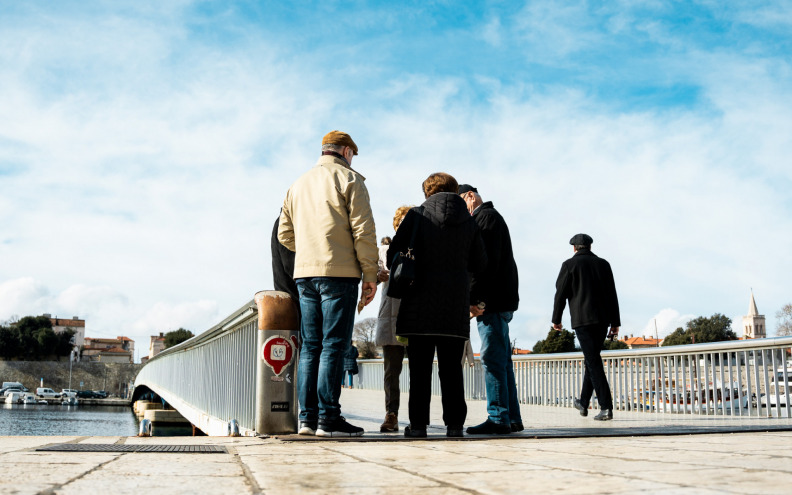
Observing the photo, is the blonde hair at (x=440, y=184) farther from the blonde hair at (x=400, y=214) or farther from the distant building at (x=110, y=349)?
the distant building at (x=110, y=349)

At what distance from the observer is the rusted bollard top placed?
5.48 metres

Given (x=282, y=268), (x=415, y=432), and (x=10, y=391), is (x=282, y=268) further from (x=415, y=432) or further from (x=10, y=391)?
(x=10, y=391)

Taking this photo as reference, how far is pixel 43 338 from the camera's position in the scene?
352 ft

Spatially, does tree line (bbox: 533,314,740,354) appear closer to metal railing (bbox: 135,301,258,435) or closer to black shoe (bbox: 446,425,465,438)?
metal railing (bbox: 135,301,258,435)

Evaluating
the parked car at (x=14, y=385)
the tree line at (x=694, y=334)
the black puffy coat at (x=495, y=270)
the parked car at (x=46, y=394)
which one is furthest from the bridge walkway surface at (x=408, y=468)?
the parked car at (x=14, y=385)

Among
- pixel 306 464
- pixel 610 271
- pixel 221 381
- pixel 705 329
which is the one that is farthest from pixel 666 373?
pixel 705 329

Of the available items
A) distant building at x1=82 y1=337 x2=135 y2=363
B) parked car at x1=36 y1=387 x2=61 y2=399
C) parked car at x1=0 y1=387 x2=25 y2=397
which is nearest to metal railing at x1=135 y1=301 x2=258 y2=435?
parked car at x1=36 y1=387 x2=61 y2=399

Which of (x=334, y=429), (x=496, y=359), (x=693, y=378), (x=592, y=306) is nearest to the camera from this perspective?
(x=334, y=429)

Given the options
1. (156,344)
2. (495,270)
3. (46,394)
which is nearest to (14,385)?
(46,394)

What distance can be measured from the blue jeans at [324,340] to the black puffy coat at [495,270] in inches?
46.0

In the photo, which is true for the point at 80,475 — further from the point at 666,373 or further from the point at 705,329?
the point at 705,329

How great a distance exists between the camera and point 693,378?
31.4 ft

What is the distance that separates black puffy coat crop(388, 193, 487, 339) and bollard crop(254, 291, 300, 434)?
3.07 ft

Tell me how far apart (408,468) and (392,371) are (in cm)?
336
